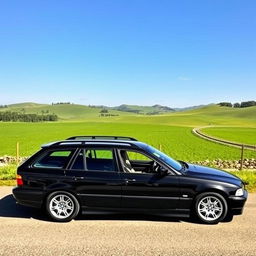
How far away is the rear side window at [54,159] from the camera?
682 cm

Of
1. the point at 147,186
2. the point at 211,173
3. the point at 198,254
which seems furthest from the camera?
the point at 211,173

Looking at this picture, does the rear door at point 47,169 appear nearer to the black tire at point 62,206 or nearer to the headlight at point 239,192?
the black tire at point 62,206

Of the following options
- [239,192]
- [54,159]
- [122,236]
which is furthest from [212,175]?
[54,159]

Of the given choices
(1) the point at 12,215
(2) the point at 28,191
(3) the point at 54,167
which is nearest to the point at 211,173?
(3) the point at 54,167

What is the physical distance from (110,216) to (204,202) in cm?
199

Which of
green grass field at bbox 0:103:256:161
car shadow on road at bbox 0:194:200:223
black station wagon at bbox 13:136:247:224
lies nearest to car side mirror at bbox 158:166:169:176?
black station wagon at bbox 13:136:247:224

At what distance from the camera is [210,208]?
6.46 meters

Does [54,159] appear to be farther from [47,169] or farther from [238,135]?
[238,135]

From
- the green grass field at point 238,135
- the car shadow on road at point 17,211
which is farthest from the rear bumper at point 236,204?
the green grass field at point 238,135

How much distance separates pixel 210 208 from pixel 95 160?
2605mm

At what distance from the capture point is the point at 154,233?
18.8 feet

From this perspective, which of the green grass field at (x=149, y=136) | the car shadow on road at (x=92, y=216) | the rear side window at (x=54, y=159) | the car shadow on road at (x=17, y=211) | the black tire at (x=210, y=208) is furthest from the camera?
the green grass field at (x=149, y=136)

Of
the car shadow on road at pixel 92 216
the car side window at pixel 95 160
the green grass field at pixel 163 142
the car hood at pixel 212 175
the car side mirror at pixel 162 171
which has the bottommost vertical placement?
the green grass field at pixel 163 142

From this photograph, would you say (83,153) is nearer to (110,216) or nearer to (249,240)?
(110,216)
